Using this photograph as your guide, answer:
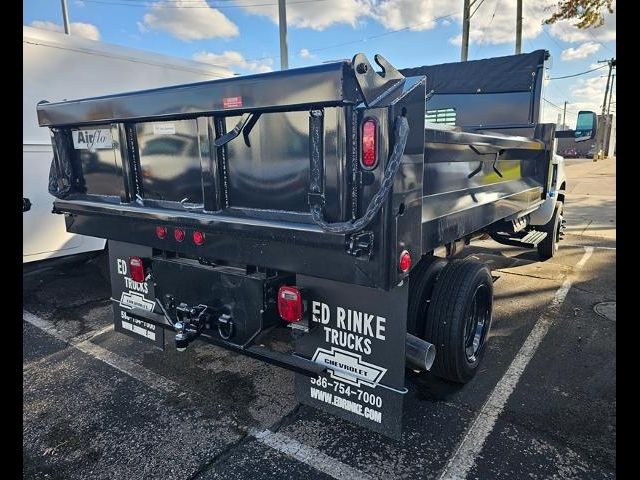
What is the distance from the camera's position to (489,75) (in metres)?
5.40

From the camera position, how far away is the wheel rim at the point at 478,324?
3.35 m

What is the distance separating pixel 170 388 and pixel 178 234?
→ 1.32m

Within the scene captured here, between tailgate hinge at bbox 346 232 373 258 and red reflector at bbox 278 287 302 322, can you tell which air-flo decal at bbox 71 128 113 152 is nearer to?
red reflector at bbox 278 287 302 322

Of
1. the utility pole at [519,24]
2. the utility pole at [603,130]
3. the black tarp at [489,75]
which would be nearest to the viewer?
the black tarp at [489,75]

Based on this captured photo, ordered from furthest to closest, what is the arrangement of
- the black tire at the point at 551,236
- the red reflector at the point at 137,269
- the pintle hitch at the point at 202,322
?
the black tire at the point at 551,236
the red reflector at the point at 137,269
the pintle hitch at the point at 202,322

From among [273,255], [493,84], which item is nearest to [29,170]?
[273,255]

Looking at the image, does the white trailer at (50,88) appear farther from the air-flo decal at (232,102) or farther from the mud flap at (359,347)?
the mud flap at (359,347)

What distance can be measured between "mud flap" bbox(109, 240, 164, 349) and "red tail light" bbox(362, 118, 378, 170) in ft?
6.14

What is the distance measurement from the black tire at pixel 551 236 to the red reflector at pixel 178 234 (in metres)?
5.60

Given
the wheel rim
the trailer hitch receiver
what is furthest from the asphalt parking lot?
the trailer hitch receiver

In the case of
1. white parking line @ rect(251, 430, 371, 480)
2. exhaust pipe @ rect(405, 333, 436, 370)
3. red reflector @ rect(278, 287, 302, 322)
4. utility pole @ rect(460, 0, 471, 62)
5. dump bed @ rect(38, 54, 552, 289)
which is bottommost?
white parking line @ rect(251, 430, 371, 480)

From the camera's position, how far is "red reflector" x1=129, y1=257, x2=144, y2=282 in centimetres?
311

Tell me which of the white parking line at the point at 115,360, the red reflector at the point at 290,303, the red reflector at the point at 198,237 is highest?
the red reflector at the point at 198,237

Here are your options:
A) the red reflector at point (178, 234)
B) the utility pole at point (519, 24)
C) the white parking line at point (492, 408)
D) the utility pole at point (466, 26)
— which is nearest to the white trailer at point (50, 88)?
the red reflector at point (178, 234)
